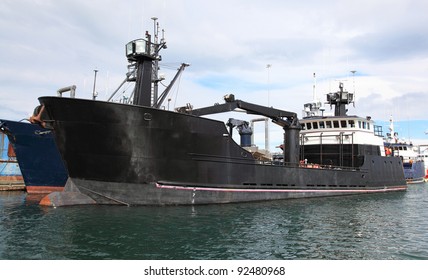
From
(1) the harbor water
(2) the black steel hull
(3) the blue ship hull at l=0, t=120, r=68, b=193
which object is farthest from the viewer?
(3) the blue ship hull at l=0, t=120, r=68, b=193

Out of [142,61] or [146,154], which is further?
[142,61]

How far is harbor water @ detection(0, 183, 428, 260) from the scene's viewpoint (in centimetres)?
869

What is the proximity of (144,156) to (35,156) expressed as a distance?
425 inches

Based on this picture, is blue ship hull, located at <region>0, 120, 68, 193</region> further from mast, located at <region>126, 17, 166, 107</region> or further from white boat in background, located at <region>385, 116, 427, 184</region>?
white boat in background, located at <region>385, 116, 427, 184</region>

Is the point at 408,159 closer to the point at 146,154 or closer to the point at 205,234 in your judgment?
the point at 146,154

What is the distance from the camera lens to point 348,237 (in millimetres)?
10945

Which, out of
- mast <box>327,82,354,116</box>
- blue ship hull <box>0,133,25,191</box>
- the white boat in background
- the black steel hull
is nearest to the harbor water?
the black steel hull

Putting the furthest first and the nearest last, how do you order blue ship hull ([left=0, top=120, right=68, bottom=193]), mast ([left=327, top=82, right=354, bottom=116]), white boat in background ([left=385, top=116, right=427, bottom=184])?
white boat in background ([left=385, top=116, right=427, bottom=184]) < mast ([left=327, top=82, right=354, bottom=116]) < blue ship hull ([left=0, top=120, right=68, bottom=193])

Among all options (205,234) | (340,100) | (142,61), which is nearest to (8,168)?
(142,61)

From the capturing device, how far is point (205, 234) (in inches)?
422

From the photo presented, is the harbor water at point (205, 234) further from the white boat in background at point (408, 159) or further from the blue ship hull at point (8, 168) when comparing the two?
the white boat in background at point (408, 159)

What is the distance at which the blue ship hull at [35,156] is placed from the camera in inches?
839

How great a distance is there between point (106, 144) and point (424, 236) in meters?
13.2
